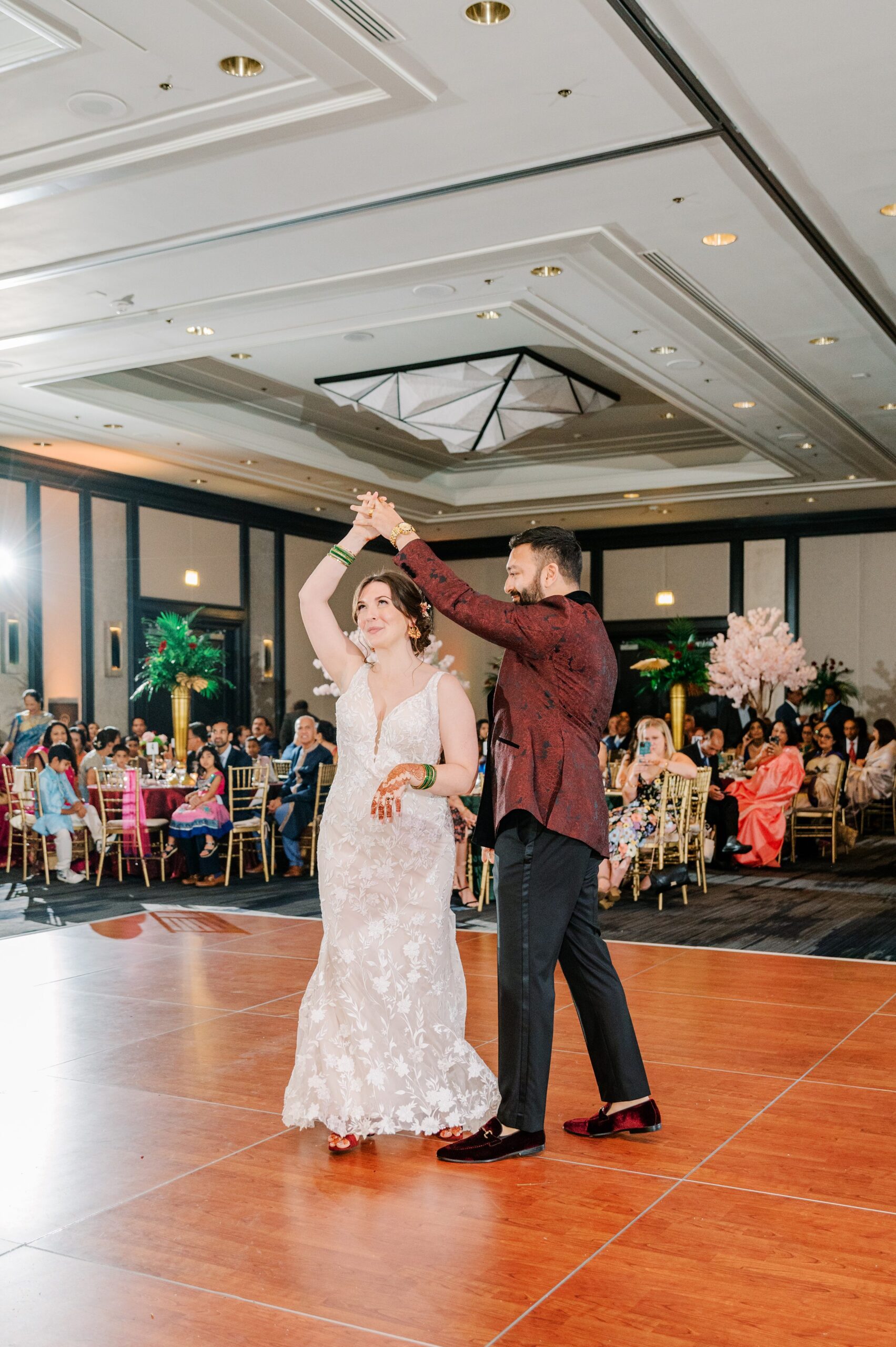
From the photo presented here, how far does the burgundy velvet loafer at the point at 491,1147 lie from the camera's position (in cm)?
347

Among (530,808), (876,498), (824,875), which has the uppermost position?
(876,498)

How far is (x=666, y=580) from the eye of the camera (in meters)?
17.6

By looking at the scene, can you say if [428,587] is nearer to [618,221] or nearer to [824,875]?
[618,221]

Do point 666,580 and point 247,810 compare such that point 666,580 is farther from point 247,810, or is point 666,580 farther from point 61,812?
point 61,812

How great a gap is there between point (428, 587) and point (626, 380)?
8671mm

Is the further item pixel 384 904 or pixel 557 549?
pixel 384 904

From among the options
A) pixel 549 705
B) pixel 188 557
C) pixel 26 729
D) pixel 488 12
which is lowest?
pixel 26 729

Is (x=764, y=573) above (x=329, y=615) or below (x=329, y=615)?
above

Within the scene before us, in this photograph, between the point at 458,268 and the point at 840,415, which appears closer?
the point at 458,268

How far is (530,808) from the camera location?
337 cm

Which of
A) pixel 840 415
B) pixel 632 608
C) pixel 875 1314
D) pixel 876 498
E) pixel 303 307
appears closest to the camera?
pixel 875 1314

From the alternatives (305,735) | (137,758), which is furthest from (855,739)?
(137,758)

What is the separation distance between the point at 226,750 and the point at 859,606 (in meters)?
9.40

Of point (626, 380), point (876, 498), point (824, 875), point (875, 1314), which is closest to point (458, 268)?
point (626, 380)
